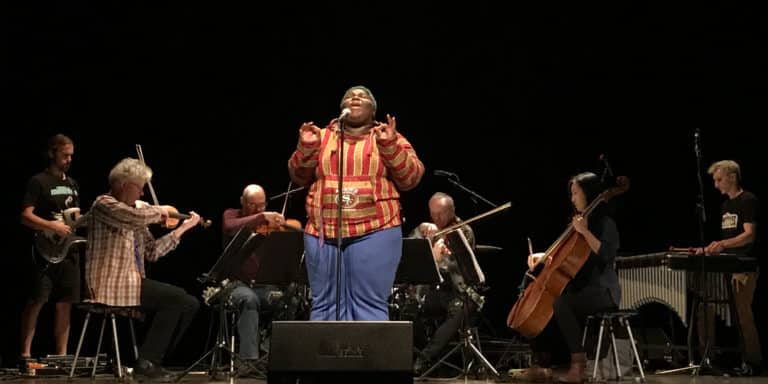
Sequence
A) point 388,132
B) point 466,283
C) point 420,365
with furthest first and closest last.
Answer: point 420,365, point 466,283, point 388,132

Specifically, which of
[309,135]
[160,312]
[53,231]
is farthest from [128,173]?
[309,135]

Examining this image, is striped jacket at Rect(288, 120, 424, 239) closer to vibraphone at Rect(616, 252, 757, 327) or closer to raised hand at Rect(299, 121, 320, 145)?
raised hand at Rect(299, 121, 320, 145)

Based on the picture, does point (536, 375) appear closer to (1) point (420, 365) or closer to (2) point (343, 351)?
(1) point (420, 365)

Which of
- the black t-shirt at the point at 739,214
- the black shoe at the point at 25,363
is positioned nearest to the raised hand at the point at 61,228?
the black shoe at the point at 25,363

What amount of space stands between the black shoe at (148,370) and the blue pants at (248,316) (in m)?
0.59

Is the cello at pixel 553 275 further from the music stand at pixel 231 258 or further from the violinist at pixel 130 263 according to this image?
the violinist at pixel 130 263

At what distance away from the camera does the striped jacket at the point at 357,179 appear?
4.28 meters

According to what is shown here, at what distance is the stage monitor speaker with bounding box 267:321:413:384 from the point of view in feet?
12.5

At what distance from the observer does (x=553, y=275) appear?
6223 millimetres

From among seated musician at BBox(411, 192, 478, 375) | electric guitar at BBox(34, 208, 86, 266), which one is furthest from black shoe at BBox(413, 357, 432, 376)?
electric guitar at BBox(34, 208, 86, 266)

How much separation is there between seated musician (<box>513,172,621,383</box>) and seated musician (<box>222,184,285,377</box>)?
210 cm

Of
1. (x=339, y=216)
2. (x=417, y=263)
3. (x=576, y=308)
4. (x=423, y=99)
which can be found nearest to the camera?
(x=339, y=216)

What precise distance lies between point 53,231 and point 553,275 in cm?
368

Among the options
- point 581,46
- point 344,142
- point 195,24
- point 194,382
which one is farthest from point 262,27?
point 344,142
